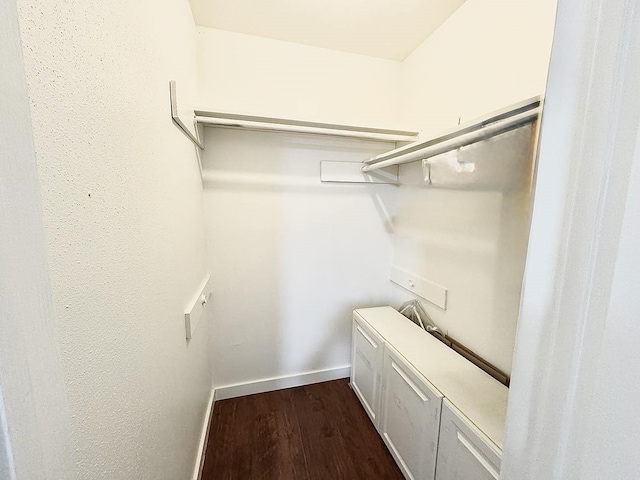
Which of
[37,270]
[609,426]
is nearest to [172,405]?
[37,270]

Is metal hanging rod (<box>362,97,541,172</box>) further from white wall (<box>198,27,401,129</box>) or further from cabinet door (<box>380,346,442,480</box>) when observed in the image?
cabinet door (<box>380,346,442,480</box>)

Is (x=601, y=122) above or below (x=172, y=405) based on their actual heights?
above

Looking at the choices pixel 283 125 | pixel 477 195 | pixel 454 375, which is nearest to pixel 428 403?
pixel 454 375

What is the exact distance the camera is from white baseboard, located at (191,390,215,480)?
4.53ft

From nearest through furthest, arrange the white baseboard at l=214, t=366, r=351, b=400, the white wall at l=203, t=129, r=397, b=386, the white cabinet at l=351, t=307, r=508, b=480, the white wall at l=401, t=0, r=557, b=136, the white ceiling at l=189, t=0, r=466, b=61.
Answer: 1. the white cabinet at l=351, t=307, r=508, b=480
2. the white wall at l=401, t=0, r=557, b=136
3. the white ceiling at l=189, t=0, r=466, b=61
4. the white wall at l=203, t=129, r=397, b=386
5. the white baseboard at l=214, t=366, r=351, b=400

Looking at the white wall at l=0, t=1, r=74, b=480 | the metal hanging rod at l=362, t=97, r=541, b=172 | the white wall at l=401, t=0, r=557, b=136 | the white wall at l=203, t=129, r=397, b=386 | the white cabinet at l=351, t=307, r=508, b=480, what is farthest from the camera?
the white wall at l=203, t=129, r=397, b=386

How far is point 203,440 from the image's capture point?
5.12 feet

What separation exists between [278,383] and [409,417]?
1145mm

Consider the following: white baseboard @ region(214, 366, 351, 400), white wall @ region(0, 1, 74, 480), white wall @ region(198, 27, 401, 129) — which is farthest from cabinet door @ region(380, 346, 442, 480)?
white wall @ region(198, 27, 401, 129)

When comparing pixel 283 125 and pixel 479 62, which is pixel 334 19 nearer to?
pixel 283 125

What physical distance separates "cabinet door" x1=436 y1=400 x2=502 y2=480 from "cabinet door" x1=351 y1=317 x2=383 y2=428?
0.56m

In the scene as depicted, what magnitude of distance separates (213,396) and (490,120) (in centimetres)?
242

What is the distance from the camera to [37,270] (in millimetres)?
340

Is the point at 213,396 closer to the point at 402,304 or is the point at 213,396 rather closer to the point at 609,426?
the point at 402,304
